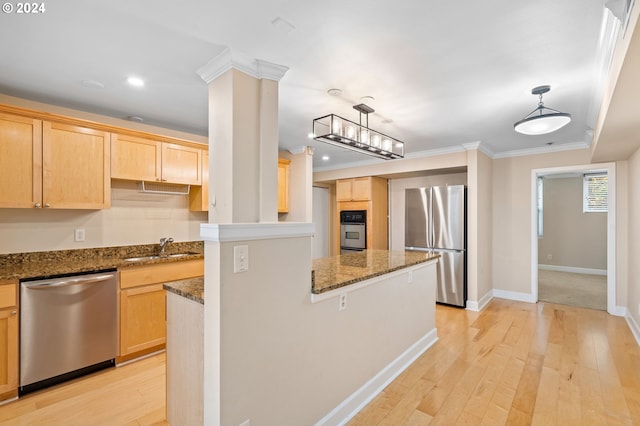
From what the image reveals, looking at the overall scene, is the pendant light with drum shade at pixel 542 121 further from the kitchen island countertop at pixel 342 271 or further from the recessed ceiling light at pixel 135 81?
the recessed ceiling light at pixel 135 81

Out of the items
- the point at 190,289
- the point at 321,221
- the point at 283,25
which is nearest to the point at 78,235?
the point at 190,289

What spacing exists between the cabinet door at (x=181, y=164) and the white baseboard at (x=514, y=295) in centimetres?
485

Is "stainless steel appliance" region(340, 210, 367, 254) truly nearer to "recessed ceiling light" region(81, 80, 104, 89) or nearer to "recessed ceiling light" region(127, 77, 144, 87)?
"recessed ceiling light" region(127, 77, 144, 87)

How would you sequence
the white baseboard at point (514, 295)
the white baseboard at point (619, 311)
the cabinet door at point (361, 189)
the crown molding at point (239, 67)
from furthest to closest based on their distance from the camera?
the cabinet door at point (361, 189) → the white baseboard at point (514, 295) → the white baseboard at point (619, 311) → the crown molding at point (239, 67)

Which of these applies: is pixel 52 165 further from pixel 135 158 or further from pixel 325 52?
pixel 325 52

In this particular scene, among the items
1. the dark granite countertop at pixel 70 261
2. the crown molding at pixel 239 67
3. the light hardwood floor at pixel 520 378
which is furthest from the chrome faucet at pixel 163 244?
the light hardwood floor at pixel 520 378

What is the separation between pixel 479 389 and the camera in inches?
92.0

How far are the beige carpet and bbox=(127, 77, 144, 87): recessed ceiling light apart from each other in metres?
5.99

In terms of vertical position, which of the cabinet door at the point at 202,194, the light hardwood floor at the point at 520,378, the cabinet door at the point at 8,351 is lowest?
the light hardwood floor at the point at 520,378

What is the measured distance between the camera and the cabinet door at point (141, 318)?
2.75 meters

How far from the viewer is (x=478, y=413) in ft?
6.75

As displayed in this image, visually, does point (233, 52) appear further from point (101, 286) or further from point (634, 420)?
point (634, 420)

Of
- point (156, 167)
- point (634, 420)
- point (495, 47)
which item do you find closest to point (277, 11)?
point (495, 47)

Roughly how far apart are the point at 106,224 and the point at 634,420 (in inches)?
183
